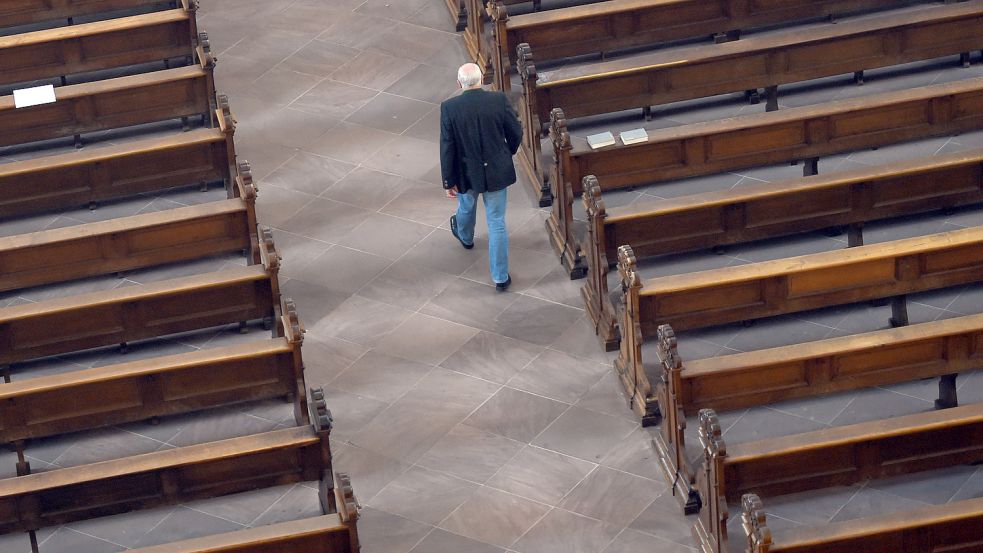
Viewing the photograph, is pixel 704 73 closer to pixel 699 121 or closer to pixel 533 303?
pixel 699 121

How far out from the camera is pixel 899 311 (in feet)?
33.1

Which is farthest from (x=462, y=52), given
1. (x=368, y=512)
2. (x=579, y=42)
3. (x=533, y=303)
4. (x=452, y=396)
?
(x=368, y=512)

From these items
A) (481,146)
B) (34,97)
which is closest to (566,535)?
(481,146)

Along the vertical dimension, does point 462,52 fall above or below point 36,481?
above

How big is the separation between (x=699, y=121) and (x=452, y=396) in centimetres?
313

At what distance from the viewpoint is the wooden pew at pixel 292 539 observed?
319 inches

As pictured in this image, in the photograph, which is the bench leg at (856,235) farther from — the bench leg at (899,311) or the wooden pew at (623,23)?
the wooden pew at (623,23)

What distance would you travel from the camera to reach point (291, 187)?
1201 cm

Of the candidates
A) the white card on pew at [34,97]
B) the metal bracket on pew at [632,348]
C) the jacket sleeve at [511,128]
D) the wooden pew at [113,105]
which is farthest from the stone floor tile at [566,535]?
the white card on pew at [34,97]

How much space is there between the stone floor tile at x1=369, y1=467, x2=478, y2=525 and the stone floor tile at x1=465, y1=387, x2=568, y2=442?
46 cm

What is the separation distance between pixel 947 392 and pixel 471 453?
8.41 ft

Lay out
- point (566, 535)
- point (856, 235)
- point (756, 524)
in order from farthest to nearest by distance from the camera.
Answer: point (856, 235)
point (566, 535)
point (756, 524)

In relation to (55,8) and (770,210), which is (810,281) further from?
(55,8)

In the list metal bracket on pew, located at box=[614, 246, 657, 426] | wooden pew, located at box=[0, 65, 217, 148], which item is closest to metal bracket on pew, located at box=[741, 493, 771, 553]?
metal bracket on pew, located at box=[614, 246, 657, 426]
